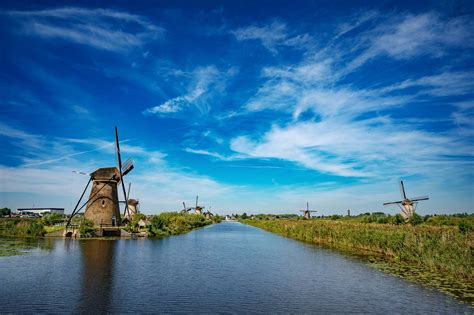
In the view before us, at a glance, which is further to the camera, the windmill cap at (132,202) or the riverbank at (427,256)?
the windmill cap at (132,202)

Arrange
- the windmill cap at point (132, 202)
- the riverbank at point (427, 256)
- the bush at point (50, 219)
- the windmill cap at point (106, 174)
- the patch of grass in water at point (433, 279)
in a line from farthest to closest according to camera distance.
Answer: the windmill cap at point (132, 202) → the bush at point (50, 219) → the windmill cap at point (106, 174) → the riverbank at point (427, 256) → the patch of grass in water at point (433, 279)

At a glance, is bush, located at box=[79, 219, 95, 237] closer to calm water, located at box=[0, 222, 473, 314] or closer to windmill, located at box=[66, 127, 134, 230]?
windmill, located at box=[66, 127, 134, 230]

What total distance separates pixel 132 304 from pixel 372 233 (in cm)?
2364

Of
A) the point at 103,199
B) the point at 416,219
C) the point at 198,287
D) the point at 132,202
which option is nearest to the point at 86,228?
the point at 103,199

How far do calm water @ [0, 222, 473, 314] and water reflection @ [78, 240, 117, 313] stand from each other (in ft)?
0.11

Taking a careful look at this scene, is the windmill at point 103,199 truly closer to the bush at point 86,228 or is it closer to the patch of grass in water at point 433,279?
the bush at point 86,228

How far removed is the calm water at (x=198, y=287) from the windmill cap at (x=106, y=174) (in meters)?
19.4

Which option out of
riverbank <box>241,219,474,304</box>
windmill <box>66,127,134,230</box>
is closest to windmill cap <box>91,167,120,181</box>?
windmill <box>66,127,134,230</box>

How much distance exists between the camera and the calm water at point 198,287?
438 inches

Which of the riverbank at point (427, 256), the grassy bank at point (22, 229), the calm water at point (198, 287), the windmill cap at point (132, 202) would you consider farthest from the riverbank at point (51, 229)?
the riverbank at point (427, 256)

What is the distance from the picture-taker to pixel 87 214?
38.9 meters

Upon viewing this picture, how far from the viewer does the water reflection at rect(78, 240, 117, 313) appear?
1064 centimetres

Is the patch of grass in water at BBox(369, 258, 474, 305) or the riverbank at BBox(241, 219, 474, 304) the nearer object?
the patch of grass in water at BBox(369, 258, 474, 305)

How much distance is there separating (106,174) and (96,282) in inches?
1126
